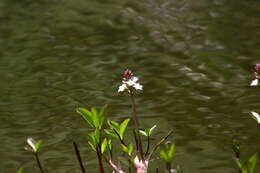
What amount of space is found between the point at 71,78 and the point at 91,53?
17.3 inches

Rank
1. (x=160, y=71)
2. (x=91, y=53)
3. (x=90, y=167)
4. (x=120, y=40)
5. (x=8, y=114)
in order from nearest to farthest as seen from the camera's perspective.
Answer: (x=90, y=167)
(x=8, y=114)
(x=160, y=71)
(x=91, y=53)
(x=120, y=40)

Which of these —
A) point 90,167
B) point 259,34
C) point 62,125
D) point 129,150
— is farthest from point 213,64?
point 129,150

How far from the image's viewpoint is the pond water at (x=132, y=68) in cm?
206

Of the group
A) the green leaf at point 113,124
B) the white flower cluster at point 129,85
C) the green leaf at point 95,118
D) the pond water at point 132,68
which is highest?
the pond water at point 132,68

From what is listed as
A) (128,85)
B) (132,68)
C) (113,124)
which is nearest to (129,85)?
(128,85)

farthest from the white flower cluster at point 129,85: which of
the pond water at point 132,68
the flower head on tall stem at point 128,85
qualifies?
the pond water at point 132,68

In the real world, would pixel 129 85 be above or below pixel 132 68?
below

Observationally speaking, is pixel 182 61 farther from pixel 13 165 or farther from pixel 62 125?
pixel 13 165

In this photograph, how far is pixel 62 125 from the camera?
233cm

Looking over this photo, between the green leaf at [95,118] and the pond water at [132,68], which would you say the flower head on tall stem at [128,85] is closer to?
the green leaf at [95,118]

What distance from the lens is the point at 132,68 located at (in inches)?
119

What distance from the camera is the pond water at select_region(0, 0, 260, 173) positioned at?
2061mm

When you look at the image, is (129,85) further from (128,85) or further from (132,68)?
(132,68)

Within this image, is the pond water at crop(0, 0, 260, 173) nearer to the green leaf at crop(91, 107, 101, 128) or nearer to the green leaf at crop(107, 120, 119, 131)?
the green leaf at crop(107, 120, 119, 131)
